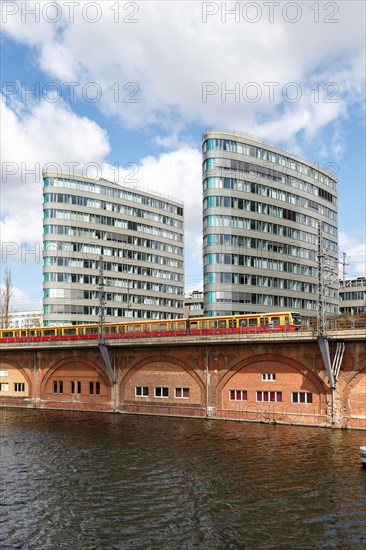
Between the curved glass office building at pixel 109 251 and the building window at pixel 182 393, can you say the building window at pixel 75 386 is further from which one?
the curved glass office building at pixel 109 251

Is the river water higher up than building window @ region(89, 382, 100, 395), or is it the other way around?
building window @ region(89, 382, 100, 395)

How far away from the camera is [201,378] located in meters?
59.1

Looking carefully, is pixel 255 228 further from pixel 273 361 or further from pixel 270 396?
pixel 270 396

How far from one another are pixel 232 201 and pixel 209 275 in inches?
506

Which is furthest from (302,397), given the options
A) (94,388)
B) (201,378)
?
(94,388)

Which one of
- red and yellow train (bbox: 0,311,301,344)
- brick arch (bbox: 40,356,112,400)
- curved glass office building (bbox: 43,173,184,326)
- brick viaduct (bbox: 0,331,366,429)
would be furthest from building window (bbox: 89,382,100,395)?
curved glass office building (bbox: 43,173,184,326)

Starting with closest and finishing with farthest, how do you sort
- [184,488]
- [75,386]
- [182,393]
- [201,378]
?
1. [184,488]
2. [201,378]
3. [182,393]
4. [75,386]

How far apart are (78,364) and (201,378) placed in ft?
60.1

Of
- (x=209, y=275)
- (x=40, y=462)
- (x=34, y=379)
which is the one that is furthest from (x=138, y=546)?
(x=209, y=275)

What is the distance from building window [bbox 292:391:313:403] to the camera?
52.8 metres

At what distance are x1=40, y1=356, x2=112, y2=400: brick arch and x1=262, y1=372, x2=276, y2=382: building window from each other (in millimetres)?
20282

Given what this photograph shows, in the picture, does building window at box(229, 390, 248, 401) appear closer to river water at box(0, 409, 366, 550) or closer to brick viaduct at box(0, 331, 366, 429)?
brick viaduct at box(0, 331, 366, 429)

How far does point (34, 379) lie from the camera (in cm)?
7231

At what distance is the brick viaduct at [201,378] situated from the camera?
51.3 meters
